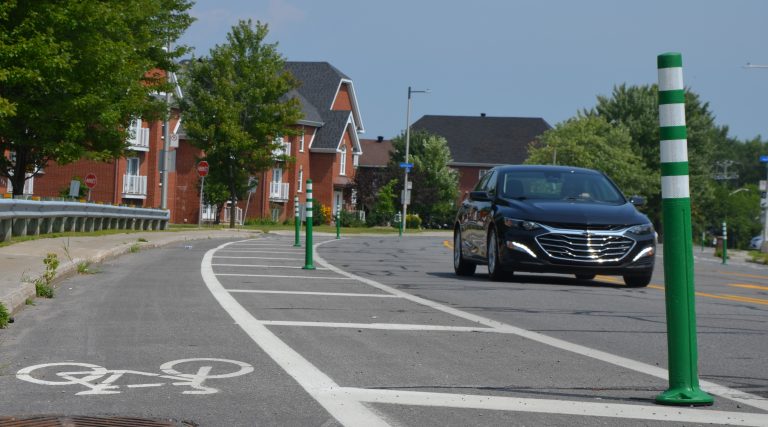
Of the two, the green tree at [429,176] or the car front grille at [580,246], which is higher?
the green tree at [429,176]

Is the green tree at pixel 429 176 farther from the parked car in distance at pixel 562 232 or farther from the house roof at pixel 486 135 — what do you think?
the parked car in distance at pixel 562 232

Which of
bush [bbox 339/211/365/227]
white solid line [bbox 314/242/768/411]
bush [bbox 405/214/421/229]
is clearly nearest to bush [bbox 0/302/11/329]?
white solid line [bbox 314/242/768/411]

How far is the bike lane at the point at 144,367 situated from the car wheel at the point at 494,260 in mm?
5074

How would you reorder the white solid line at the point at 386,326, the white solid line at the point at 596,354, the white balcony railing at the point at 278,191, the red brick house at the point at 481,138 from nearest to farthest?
the white solid line at the point at 596,354
the white solid line at the point at 386,326
the white balcony railing at the point at 278,191
the red brick house at the point at 481,138

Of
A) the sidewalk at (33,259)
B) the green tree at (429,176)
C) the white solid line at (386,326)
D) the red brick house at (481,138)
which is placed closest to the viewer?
the white solid line at (386,326)

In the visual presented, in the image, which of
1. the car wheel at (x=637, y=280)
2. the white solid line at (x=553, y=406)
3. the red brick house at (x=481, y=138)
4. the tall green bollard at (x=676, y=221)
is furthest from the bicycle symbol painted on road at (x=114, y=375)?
the red brick house at (x=481, y=138)

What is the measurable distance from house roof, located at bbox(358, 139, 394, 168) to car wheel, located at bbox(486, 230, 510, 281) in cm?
8686

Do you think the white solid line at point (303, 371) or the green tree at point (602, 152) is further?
the green tree at point (602, 152)

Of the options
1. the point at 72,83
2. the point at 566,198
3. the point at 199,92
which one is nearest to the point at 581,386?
the point at 566,198

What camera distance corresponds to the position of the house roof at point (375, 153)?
104 m

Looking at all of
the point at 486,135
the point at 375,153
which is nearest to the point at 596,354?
the point at 375,153

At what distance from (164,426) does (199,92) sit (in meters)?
51.7

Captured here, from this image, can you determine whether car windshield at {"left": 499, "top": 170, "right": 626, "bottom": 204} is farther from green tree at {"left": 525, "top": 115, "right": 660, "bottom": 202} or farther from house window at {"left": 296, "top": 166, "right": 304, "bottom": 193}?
green tree at {"left": 525, "top": 115, "right": 660, "bottom": 202}

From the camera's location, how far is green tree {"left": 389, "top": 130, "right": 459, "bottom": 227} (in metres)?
82.3
